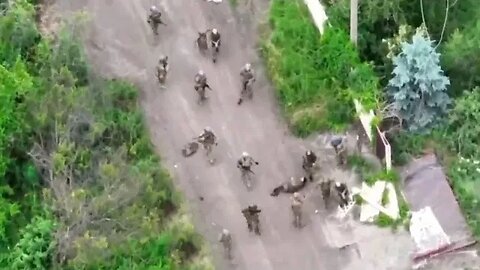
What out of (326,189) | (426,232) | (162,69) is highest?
(162,69)

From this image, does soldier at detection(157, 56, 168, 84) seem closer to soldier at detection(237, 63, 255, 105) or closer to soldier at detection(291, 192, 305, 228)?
soldier at detection(237, 63, 255, 105)

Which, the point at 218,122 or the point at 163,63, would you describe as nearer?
the point at 218,122

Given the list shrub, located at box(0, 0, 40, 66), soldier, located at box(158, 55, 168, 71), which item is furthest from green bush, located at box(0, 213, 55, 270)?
soldier, located at box(158, 55, 168, 71)

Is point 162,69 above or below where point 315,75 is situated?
above

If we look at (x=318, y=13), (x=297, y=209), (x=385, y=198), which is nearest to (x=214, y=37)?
(x=318, y=13)

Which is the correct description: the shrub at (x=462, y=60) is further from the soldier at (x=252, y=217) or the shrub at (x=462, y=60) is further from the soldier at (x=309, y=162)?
the soldier at (x=252, y=217)

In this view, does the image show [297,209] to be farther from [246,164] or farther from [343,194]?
[246,164]

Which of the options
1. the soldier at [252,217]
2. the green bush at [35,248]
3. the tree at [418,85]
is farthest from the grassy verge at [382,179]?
the green bush at [35,248]
